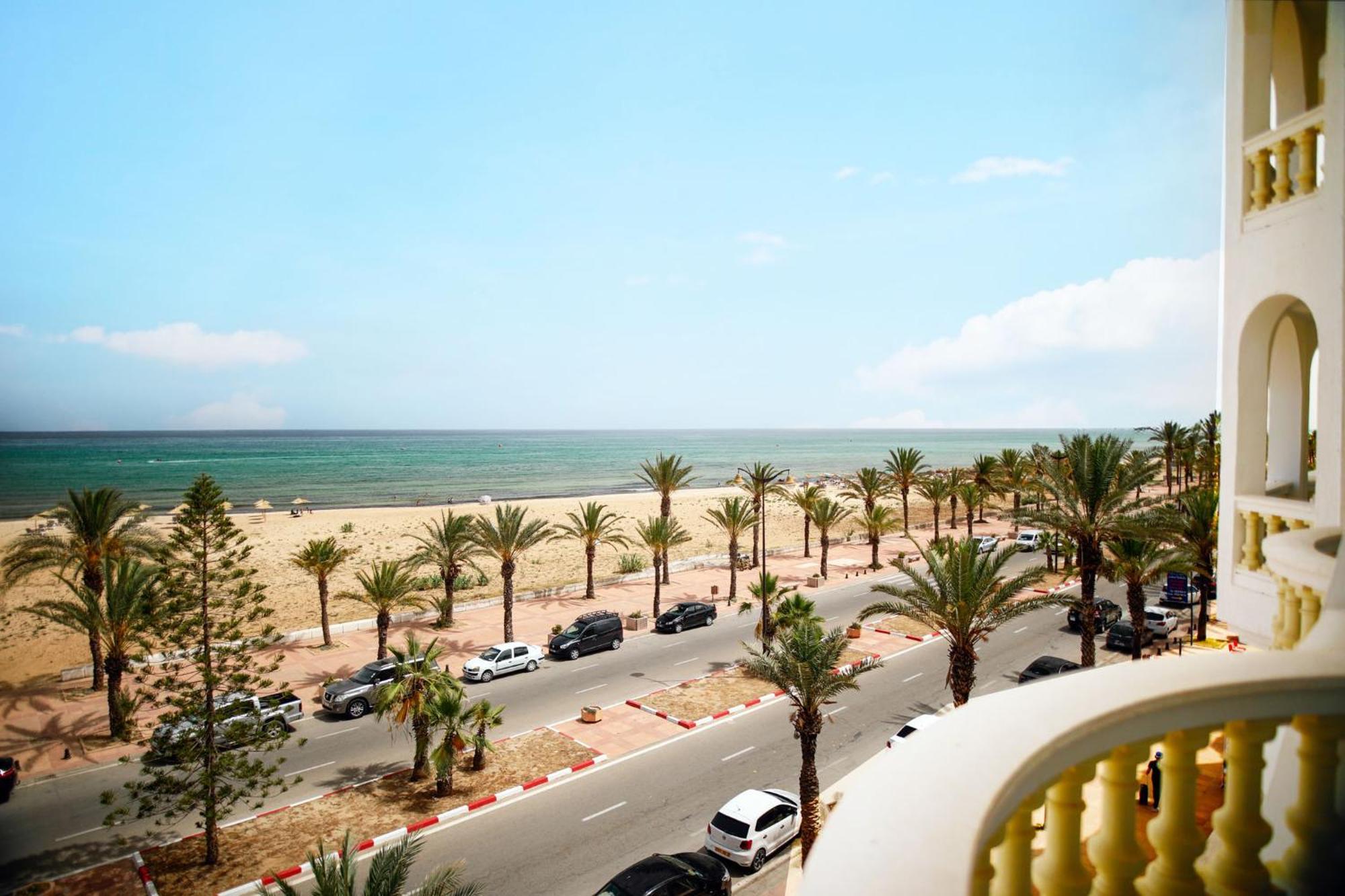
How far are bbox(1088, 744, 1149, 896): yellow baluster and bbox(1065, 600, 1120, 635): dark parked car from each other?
28666mm

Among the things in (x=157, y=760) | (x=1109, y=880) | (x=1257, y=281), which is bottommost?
(x=157, y=760)

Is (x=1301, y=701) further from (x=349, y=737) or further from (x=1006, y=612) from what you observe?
(x=349, y=737)

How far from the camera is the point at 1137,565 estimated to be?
828 inches

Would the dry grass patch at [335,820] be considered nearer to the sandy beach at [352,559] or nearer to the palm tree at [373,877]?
the palm tree at [373,877]

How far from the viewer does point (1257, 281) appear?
6.53 metres

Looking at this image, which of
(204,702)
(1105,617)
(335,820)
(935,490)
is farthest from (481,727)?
(935,490)

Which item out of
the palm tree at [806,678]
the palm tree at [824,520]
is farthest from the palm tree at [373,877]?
the palm tree at [824,520]

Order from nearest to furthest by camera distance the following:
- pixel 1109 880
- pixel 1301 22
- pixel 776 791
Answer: pixel 1109 880, pixel 1301 22, pixel 776 791

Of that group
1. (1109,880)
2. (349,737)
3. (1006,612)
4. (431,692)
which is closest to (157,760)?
(431,692)

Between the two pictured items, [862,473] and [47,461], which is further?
[47,461]

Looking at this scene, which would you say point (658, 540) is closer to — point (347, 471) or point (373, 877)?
point (373, 877)

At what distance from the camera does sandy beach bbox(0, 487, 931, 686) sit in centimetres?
2761

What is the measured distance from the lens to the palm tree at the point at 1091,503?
65.2 feet

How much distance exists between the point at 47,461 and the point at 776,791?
164879mm
